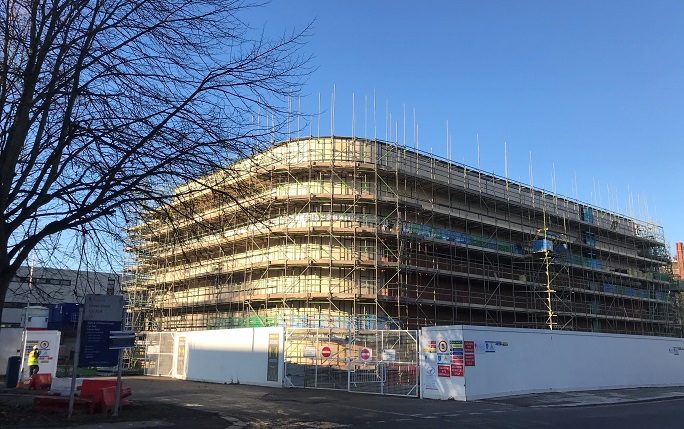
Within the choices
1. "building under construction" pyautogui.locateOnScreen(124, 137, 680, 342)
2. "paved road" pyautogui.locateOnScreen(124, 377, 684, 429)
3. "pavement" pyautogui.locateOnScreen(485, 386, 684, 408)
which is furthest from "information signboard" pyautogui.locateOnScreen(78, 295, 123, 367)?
"building under construction" pyautogui.locateOnScreen(124, 137, 680, 342)

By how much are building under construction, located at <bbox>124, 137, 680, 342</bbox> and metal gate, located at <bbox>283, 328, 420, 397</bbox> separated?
6.57 m

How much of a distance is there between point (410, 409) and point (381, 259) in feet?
56.5

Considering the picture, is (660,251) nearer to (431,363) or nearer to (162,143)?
(431,363)

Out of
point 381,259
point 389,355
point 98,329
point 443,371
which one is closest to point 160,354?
point 381,259

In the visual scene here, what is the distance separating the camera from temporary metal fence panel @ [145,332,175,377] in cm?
2964

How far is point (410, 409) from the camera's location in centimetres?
1598

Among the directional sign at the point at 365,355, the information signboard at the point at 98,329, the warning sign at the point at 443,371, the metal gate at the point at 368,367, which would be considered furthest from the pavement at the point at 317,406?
the information signboard at the point at 98,329

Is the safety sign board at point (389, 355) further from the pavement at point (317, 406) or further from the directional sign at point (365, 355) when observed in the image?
the pavement at point (317, 406)

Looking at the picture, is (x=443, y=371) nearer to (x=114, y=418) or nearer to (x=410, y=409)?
(x=410, y=409)

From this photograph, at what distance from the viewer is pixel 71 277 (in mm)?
11359

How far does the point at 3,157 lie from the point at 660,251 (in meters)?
62.0

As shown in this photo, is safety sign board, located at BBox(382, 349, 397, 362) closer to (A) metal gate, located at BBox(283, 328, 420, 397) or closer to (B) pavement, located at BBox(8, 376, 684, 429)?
(A) metal gate, located at BBox(283, 328, 420, 397)

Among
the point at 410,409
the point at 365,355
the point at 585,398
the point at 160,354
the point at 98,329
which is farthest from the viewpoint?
the point at 160,354

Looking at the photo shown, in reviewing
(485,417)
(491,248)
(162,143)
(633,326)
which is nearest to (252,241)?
(491,248)
